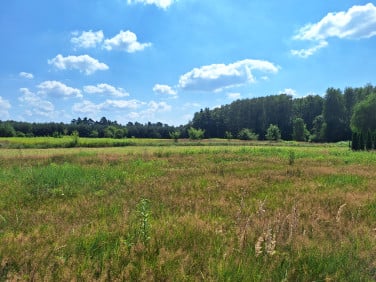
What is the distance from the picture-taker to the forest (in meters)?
105

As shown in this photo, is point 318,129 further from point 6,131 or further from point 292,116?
point 6,131

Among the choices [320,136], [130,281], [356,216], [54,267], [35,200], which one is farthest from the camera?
[320,136]

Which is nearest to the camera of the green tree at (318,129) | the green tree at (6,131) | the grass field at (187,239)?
the grass field at (187,239)

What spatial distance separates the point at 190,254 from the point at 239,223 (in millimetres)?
1602

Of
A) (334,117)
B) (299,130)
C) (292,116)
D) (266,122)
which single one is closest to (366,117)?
(334,117)

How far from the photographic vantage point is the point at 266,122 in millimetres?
132500

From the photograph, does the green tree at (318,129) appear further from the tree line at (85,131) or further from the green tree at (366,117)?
the tree line at (85,131)

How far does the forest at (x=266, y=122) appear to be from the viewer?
10462 centimetres

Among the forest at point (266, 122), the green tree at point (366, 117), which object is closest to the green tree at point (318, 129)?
the forest at point (266, 122)

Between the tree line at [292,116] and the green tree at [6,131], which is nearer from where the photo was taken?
the tree line at [292,116]

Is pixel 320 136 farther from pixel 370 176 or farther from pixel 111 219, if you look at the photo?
pixel 111 219

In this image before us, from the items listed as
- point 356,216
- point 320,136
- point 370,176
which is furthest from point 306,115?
point 356,216

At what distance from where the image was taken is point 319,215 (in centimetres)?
661

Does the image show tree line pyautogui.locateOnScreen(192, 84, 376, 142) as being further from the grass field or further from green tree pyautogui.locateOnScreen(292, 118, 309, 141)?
the grass field
